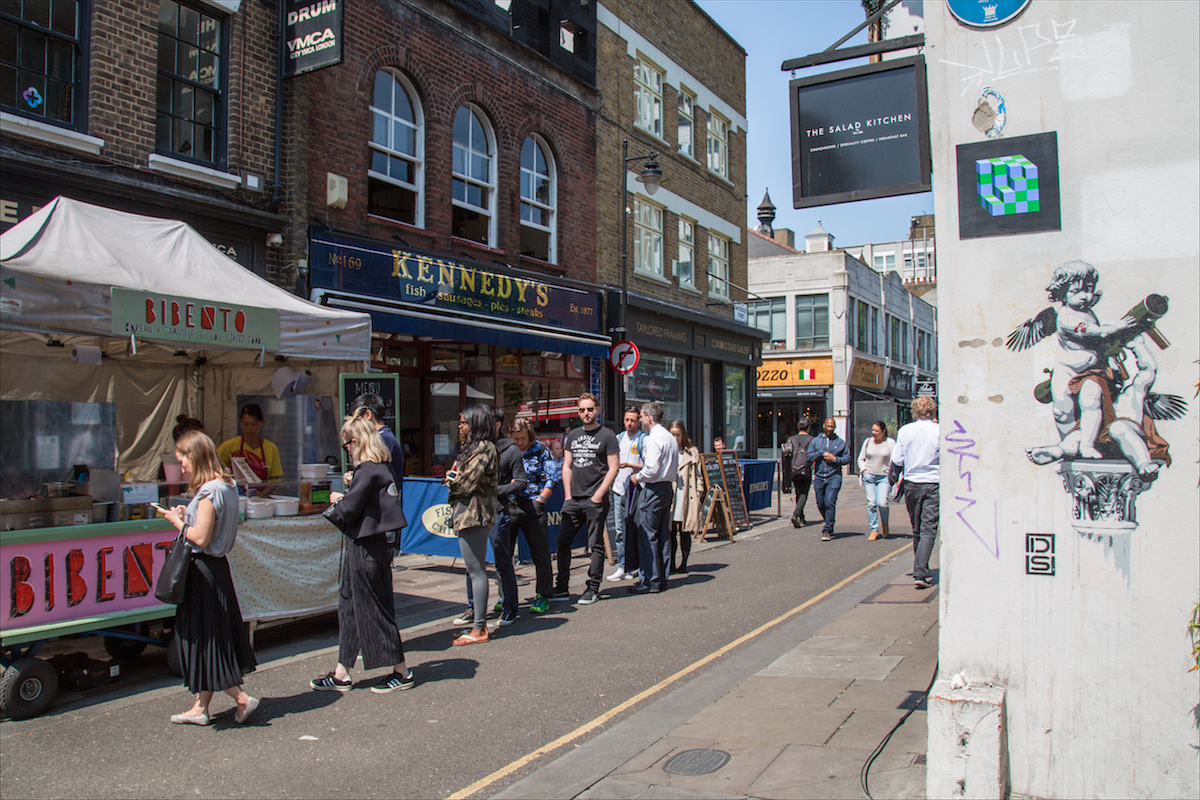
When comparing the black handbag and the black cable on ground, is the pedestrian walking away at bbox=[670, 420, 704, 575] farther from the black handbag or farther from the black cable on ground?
the black handbag

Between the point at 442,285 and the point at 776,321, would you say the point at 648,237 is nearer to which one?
the point at 442,285

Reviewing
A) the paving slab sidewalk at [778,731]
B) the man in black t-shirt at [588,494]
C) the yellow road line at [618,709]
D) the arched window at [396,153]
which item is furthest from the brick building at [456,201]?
the paving slab sidewalk at [778,731]

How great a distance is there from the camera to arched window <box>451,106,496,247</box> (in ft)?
46.8

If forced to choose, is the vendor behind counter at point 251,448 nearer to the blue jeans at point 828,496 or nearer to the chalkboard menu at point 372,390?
the chalkboard menu at point 372,390

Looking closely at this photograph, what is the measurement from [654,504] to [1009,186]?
5.84m

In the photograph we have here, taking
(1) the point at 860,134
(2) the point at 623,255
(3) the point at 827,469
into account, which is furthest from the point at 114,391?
(2) the point at 623,255

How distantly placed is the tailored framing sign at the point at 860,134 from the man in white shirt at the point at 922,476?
4964 mm

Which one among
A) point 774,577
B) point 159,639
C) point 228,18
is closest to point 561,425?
point 774,577

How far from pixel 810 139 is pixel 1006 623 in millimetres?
2698

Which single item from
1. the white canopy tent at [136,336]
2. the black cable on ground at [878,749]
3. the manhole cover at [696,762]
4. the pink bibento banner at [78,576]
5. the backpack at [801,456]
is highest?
the white canopy tent at [136,336]

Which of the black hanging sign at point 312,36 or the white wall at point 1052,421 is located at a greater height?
the black hanging sign at point 312,36

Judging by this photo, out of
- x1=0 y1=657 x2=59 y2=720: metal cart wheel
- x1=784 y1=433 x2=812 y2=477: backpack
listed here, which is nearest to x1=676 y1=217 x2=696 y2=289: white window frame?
x1=784 y1=433 x2=812 y2=477: backpack

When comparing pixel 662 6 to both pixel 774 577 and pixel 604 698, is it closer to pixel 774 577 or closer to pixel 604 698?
pixel 774 577

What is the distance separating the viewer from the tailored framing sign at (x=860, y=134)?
446 centimetres
